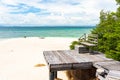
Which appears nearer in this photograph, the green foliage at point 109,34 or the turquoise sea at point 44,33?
the green foliage at point 109,34

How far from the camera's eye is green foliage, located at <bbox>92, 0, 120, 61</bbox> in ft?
31.4

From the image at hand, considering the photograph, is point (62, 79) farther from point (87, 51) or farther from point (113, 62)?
point (113, 62)

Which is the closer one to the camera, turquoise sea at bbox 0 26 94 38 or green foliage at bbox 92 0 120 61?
green foliage at bbox 92 0 120 61

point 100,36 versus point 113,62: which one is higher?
point 100,36

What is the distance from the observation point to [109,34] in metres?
9.91

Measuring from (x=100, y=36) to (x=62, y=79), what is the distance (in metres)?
3.63

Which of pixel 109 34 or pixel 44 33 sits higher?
pixel 109 34

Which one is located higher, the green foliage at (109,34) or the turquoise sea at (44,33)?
the green foliage at (109,34)

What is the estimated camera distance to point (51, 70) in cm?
912

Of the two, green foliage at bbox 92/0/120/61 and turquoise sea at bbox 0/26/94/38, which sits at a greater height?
green foliage at bbox 92/0/120/61

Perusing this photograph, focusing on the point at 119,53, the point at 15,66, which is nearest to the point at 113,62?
the point at 119,53

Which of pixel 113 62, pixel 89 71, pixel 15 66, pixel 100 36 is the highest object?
pixel 100 36

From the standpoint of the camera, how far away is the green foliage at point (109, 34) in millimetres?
9584

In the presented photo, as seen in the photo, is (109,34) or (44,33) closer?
(109,34)
